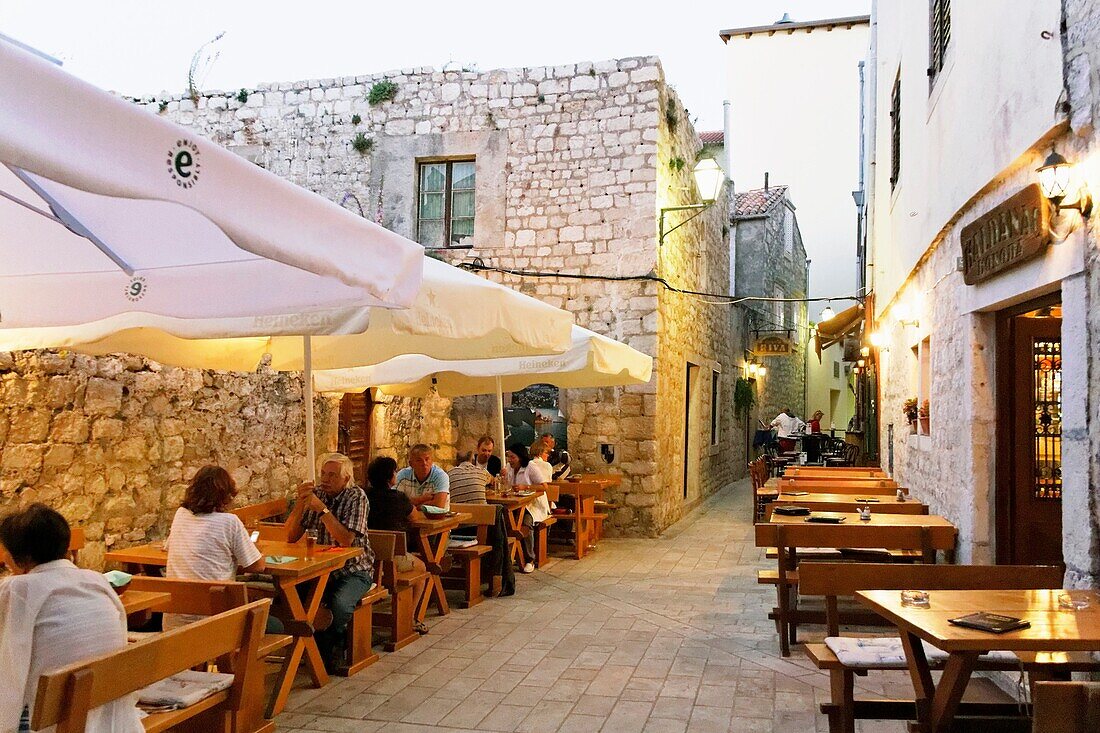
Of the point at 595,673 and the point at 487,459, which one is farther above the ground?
the point at 487,459

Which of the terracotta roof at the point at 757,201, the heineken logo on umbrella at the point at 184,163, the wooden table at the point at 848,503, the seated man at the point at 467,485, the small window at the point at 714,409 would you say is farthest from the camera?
the terracotta roof at the point at 757,201

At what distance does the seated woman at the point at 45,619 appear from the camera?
→ 104 inches

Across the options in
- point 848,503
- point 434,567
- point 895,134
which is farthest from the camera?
point 895,134

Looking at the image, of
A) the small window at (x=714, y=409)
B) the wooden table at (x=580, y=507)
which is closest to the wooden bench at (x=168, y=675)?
the wooden table at (x=580, y=507)

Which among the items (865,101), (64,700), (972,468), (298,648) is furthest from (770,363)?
(64,700)

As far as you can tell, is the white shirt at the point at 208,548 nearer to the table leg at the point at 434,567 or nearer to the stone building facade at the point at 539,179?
the table leg at the point at 434,567

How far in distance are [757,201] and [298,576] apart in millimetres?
18327

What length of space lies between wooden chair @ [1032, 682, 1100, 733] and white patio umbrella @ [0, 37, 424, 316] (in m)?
2.25

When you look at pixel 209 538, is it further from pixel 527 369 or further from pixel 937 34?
pixel 937 34

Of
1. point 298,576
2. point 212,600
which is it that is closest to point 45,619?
point 212,600

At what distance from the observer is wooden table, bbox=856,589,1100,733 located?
2.77 metres

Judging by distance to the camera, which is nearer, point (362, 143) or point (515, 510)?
point (515, 510)

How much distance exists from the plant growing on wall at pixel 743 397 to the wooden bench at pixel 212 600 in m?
15.3

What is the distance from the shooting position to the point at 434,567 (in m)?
6.33
